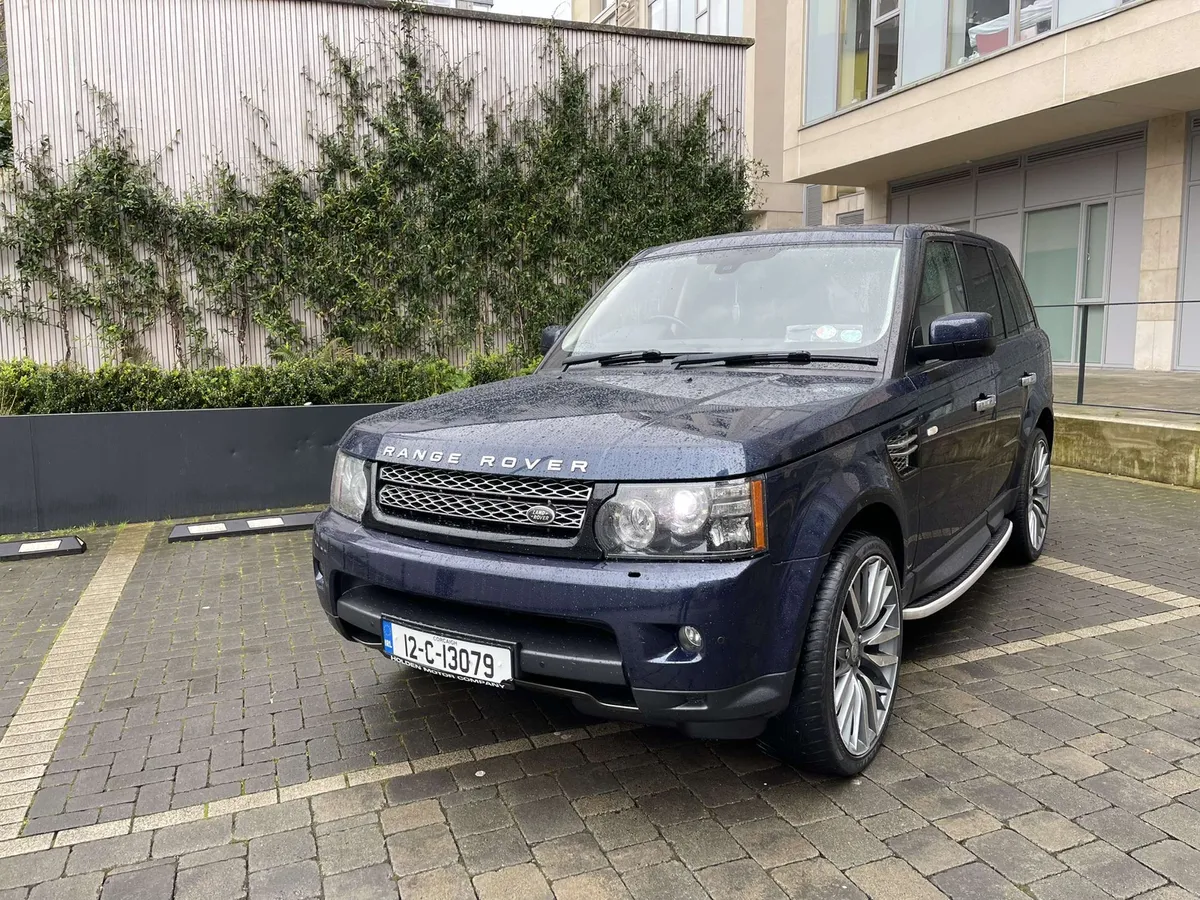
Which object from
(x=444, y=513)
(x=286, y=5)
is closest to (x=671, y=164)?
(x=286, y=5)

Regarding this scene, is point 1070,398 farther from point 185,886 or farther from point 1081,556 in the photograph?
point 185,886

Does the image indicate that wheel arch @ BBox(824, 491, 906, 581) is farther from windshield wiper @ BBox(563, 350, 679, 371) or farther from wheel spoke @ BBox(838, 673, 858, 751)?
windshield wiper @ BBox(563, 350, 679, 371)

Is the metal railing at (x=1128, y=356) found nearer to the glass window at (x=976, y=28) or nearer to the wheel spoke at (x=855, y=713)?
the glass window at (x=976, y=28)

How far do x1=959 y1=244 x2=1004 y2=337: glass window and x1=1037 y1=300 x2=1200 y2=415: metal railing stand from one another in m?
4.48

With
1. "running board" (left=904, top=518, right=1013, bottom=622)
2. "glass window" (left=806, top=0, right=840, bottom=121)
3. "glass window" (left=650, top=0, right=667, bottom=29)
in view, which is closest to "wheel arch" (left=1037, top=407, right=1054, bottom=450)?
"running board" (left=904, top=518, right=1013, bottom=622)

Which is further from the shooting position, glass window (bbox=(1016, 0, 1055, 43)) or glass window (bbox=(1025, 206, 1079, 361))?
glass window (bbox=(1025, 206, 1079, 361))

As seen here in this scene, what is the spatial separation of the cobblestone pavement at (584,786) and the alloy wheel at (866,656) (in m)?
0.19

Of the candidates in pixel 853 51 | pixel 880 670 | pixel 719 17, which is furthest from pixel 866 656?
pixel 719 17

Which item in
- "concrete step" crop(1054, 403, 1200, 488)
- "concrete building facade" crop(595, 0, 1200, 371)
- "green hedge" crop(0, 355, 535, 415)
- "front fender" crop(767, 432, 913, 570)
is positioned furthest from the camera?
"concrete building facade" crop(595, 0, 1200, 371)

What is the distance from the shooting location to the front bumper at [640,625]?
2.57 m

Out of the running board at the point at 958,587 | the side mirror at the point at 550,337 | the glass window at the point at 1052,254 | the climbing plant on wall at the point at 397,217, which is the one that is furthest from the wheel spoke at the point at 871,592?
the glass window at the point at 1052,254

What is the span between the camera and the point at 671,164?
41.8ft

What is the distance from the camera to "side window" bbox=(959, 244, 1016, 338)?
4.60 metres

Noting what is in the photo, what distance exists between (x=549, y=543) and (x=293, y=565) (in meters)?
3.95
